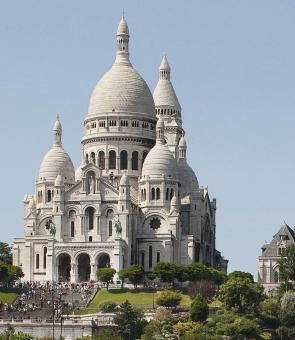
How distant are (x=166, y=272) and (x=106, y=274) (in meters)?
6.00

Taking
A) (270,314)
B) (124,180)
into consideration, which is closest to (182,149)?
(124,180)

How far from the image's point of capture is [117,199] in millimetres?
183125

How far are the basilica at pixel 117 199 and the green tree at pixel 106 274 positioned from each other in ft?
12.0

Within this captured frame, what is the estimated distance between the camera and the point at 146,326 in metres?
149

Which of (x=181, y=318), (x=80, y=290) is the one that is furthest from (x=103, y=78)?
(x=181, y=318)

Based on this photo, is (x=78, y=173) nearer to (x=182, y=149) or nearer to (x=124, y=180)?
(x=124, y=180)

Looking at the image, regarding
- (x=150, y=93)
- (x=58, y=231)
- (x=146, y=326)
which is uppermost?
(x=150, y=93)

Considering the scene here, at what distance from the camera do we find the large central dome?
193 meters

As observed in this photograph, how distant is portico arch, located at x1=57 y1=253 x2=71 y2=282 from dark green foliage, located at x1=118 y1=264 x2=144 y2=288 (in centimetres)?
1025

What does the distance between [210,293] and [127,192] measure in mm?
20891

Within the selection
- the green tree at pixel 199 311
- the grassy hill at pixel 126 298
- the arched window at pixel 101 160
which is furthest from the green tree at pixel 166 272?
the arched window at pixel 101 160

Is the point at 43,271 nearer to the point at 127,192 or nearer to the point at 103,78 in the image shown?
the point at 127,192

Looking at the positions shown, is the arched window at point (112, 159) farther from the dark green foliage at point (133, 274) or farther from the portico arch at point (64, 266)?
the dark green foliage at point (133, 274)

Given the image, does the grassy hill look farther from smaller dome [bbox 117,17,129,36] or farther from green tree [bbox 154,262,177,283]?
smaller dome [bbox 117,17,129,36]
